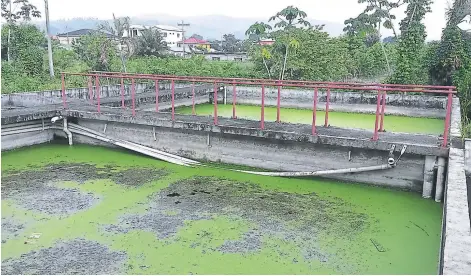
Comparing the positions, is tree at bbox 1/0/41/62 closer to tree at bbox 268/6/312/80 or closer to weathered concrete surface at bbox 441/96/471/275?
tree at bbox 268/6/312/80

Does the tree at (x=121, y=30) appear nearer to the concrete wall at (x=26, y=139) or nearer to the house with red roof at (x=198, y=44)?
the concrete wall at (x=26, y=139)

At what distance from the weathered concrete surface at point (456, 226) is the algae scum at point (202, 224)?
513mm

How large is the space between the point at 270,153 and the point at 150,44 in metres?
14.3

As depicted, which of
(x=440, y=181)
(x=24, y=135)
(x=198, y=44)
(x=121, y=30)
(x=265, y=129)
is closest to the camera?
(x=440, y=181)

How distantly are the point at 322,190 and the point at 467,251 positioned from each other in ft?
8.87

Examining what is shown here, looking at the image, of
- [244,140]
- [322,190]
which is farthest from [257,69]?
[322,190]

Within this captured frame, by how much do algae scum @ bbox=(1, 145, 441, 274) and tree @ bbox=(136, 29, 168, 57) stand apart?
1346 centimetres

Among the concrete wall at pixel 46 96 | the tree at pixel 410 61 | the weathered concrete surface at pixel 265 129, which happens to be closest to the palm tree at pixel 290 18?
the tree at pixel 410 61

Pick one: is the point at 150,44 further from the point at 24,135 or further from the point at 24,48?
the point at 24,135

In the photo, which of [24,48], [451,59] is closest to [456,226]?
[451,59]

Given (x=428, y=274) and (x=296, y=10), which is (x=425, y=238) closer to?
(x=428, y=274)

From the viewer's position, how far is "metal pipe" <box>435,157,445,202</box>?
4.63m

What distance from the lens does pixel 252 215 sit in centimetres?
429

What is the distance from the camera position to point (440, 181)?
463cm
